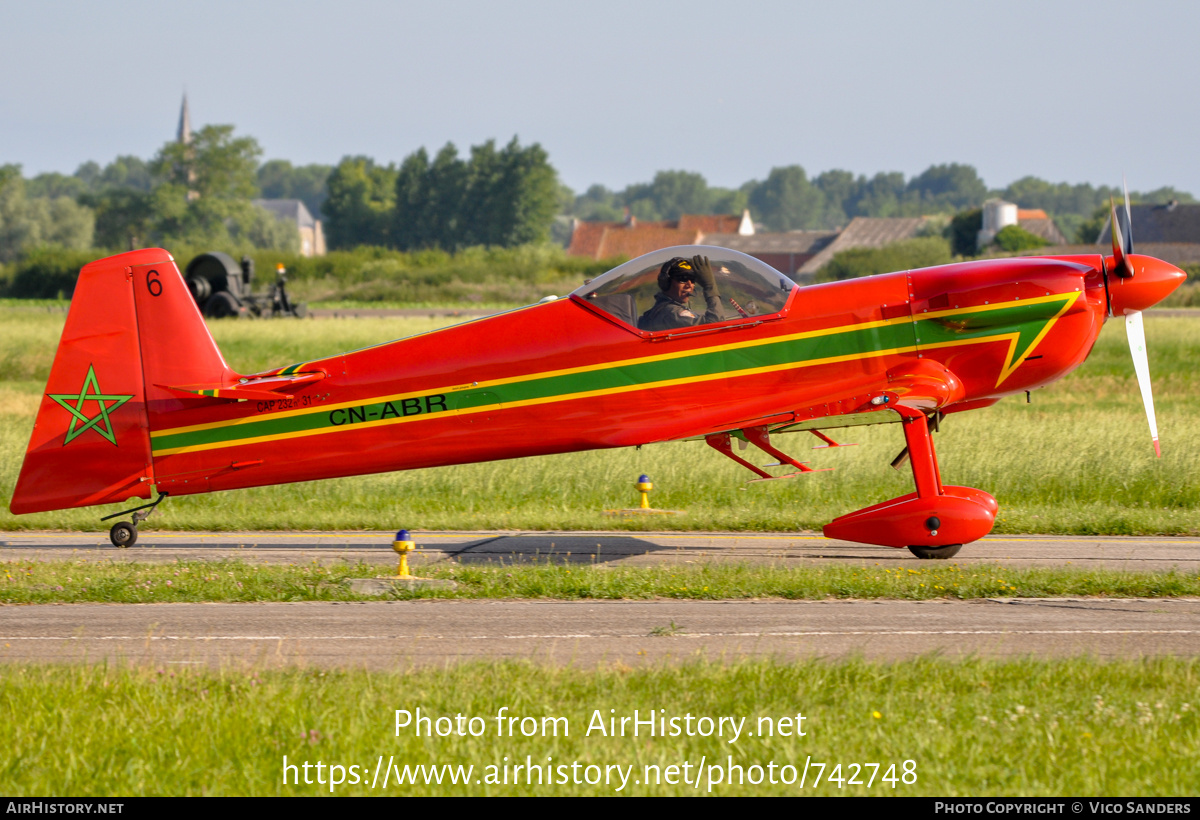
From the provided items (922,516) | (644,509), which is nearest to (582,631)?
(922,516)

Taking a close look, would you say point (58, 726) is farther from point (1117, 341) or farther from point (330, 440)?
point (1117, 341)

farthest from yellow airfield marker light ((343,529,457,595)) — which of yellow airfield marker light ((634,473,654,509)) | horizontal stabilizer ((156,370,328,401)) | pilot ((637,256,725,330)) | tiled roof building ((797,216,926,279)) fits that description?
tiled roof building ((797,216,926,279))

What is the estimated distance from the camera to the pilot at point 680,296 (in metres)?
9.40

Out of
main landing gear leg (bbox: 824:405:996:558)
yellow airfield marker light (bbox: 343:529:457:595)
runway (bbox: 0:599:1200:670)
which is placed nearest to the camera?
runway (bbox: 0:599:1200:670)

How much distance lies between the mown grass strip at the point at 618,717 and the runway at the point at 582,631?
0.44m

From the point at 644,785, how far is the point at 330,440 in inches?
236

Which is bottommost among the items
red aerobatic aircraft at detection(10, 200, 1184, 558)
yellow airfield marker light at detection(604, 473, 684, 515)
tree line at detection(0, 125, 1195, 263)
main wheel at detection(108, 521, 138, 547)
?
yellow airfield marker light at detection(604, 473, 684, 515)

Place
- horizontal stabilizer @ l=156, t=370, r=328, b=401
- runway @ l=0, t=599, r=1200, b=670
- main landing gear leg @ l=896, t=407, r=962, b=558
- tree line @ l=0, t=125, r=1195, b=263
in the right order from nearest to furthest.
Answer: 1. runway @ l=0, t=599, r=1200, b=670
2. main landing gear leg @ l=896, t=407, r=962, b=558
3. horizontal stabilizer @ l=156, t=370, r=328, b=401
4. tree line @ l=0, t=125, r=1195, b=263

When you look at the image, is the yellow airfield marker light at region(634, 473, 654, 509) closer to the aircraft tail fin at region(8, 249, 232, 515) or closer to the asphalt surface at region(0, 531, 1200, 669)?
the asphalt surface at region(0, 531, 1200, 669)

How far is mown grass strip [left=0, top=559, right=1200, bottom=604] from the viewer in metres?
8.43

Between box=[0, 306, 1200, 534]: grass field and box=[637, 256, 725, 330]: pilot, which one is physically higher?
box=[637, 256, 725, 330]: pilot

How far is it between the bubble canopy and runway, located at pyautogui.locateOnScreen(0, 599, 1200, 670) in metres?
2.63

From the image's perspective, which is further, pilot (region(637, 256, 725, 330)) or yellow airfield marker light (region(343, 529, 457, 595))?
pilot (region(637, 256, 725, 330))

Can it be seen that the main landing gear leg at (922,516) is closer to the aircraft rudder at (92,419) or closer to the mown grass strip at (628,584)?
the mown grass strip at (628,584)
